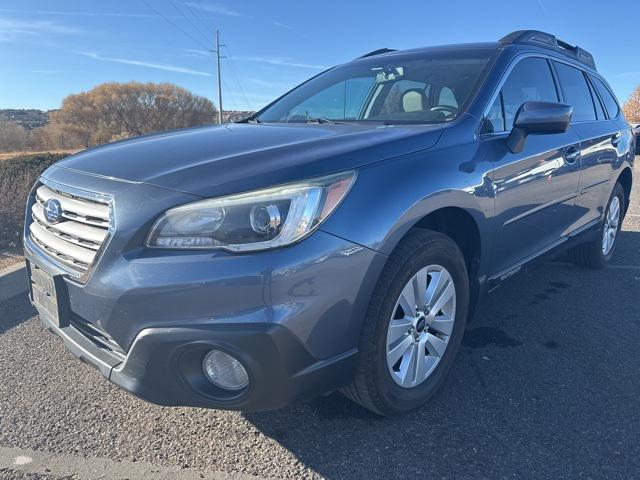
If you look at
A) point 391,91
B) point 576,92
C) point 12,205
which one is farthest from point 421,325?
point 12,205

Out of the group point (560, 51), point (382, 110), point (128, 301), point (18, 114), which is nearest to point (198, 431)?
point (128, 301)

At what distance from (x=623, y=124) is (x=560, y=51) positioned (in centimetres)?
141

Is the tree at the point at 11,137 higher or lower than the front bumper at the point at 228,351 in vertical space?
lower

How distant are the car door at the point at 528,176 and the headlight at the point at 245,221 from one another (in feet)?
4.13

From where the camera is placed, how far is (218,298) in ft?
5.44

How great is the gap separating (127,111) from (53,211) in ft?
208

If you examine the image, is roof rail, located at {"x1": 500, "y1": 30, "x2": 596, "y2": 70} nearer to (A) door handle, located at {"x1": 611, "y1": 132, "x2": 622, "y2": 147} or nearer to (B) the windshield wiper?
(A) door handle, located at {"x1": 611, "y1": 132, "x2": 622, "y2": 147}

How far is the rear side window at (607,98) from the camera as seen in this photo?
4527 millimetres

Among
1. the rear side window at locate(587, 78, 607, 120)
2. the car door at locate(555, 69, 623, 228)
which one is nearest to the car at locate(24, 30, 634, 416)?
the car door at locate(555, 69, 623, 228)

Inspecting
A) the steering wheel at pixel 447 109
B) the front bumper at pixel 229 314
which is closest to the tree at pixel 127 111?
the steering wheel at pixel 447 109

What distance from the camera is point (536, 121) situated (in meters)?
2.63

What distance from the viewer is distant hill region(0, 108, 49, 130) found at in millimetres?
49881

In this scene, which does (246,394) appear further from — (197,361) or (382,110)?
(382,110)

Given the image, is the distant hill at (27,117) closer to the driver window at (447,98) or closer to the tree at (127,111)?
the tree at (127,111)
